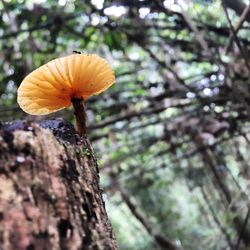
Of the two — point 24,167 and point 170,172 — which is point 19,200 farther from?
point 170,172

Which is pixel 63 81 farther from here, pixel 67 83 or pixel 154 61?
pixel 154 61

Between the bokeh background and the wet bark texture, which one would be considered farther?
the bokeh background

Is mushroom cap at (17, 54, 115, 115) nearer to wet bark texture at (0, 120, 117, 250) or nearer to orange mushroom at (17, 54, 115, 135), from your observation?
orange mushroom at (17, 54, 115, 135)

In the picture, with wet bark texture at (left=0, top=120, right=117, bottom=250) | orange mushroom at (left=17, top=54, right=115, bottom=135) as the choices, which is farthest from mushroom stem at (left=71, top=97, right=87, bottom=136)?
wet bark texture at (left=0, top=120, right=117, bottom=250)

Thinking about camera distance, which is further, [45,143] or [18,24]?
[18,24]

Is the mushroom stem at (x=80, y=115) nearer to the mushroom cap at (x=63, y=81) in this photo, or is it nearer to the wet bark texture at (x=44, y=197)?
the mushroom cap at (x=63, y=81)

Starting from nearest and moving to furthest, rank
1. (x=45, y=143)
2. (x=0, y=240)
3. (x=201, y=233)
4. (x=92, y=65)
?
(x=0, y=240) → (x=45, y=143) → (x=92, y=65) → (x=201, y=233)

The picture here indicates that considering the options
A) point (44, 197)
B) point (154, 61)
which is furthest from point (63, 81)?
point (154, 61)

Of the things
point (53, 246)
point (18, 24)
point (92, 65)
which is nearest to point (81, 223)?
point (53, 246)
